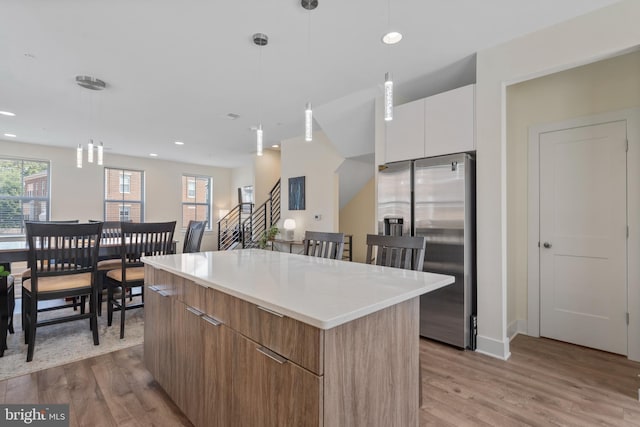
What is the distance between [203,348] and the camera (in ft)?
4.97

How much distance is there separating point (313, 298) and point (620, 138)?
3.21m

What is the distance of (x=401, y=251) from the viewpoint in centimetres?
203

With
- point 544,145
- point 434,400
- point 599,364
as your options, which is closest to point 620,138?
point 544,145

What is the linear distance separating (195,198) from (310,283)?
850cm

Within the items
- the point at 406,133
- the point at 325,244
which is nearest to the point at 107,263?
the point at 325,244

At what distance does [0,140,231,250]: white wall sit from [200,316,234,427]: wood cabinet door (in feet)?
24.0

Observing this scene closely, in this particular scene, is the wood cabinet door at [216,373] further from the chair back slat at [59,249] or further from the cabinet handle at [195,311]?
the chair back slat at [59,249]

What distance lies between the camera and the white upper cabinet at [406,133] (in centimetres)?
318

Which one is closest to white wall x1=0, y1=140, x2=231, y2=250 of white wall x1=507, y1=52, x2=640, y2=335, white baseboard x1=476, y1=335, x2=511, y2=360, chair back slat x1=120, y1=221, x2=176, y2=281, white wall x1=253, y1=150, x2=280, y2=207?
white wall x1=253, y1=150, x2=280, y2=207

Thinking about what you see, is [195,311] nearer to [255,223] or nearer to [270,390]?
[270,390]

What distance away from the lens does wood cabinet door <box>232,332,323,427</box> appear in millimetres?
986

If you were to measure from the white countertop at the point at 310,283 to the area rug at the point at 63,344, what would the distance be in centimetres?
127

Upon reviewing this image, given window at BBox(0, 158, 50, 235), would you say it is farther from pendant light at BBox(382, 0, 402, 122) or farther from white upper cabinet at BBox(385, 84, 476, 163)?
pendant light at BBox(382, 0, 402, 122)

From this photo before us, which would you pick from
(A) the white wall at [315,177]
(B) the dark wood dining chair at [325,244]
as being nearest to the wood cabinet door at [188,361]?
(B) the dark wood dining chair at [325,244]
